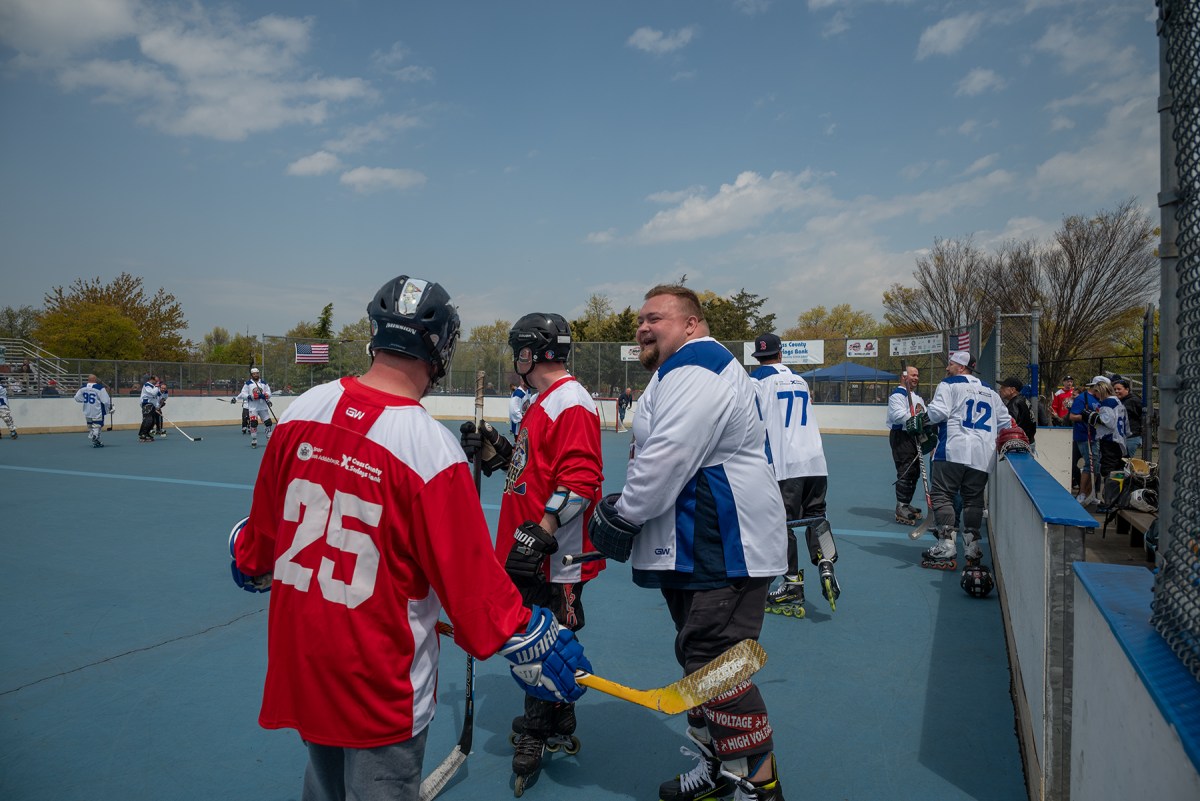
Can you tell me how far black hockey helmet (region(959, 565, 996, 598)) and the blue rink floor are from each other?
0.40 feet

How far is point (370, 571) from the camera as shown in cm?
177

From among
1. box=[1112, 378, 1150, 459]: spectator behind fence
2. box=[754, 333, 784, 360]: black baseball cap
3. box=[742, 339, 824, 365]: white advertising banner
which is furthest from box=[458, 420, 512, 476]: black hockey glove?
box=[742, 339, 824, 365]: white advertising banner

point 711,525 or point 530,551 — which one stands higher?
point 711,525

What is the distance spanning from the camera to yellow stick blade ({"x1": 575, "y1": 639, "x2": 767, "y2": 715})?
2.47m

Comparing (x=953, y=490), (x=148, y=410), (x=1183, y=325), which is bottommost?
(x=953, y=490)

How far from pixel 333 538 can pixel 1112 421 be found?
40.4ft

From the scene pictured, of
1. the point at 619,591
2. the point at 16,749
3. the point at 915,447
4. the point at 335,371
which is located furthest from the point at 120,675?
the point at 335,371

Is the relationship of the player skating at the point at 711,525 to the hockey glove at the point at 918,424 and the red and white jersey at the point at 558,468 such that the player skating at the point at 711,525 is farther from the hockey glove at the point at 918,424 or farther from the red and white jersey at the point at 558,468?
the hockey glove at the point at 918,424

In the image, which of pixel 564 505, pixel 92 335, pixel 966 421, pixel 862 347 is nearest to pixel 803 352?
pixel 862 347

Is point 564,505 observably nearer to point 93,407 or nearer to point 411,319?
point 411,319

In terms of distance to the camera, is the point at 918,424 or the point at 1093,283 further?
the point at 1093,283

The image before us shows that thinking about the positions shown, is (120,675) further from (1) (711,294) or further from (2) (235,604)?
(1) (711,294)

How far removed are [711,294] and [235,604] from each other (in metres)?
55.2

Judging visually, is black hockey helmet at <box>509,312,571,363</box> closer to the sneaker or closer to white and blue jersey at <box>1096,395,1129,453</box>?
the sneaker
